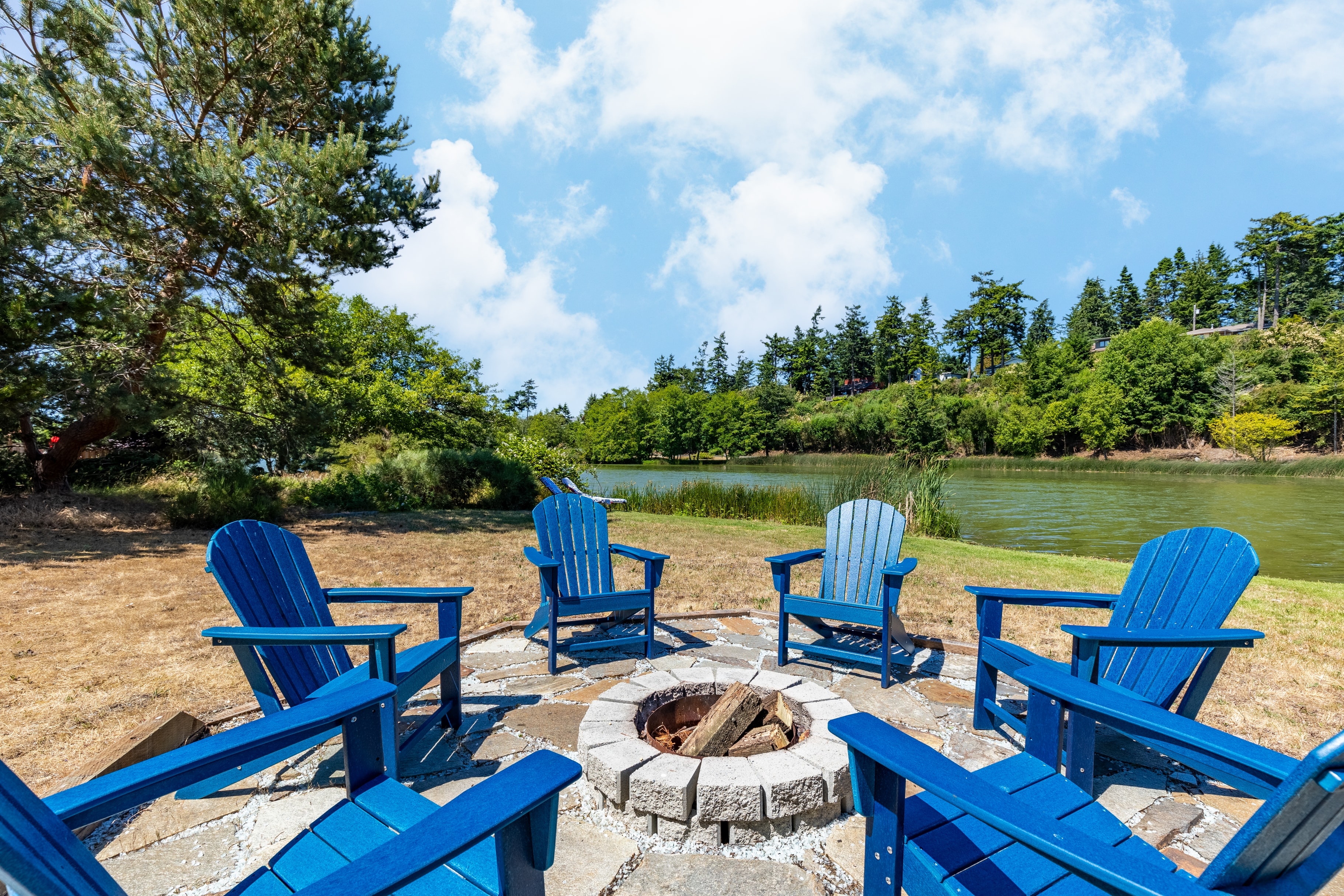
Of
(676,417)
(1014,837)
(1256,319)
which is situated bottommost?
(1014,837)

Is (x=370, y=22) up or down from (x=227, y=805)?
up

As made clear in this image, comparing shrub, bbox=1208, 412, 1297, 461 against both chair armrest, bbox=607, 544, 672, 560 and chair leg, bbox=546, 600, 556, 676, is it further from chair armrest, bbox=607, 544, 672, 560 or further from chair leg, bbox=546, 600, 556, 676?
chair leg, bbox=546, 600, 556, 676

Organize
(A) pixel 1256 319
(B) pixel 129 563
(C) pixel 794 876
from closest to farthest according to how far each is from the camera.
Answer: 1. (C) pixel 794 876
2. (B) pixel 129 563
3. (A) pixel 1256 319

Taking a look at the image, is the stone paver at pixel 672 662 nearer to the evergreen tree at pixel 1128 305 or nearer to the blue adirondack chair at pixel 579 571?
the blue adirondack chair at pixel 579 571

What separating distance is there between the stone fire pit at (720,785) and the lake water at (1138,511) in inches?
302

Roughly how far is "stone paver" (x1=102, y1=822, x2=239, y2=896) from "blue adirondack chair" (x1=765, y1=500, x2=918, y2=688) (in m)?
2.37

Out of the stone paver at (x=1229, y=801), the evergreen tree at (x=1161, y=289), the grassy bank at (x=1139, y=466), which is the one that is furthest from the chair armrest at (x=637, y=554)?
the evergreen tree at (x=1161, y=289)

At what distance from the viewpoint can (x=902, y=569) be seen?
292 cm

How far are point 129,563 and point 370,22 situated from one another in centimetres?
818

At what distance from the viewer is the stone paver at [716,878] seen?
154cm

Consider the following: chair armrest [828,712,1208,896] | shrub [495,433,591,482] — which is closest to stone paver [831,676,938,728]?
chair armrest [828,712,1208,896]

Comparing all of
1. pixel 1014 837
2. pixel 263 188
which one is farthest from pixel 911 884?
pixel 263 188

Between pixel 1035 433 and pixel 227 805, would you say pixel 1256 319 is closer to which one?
pixel 1035 433

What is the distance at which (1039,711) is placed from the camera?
6.41 feet
